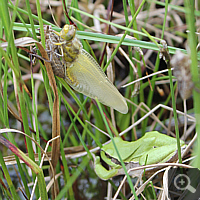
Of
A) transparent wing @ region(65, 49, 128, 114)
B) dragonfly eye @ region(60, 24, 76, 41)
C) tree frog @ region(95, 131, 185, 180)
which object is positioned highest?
dragonfly eye @ region(60, 24, 76, 41)

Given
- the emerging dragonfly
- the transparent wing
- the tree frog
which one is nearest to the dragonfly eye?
the emerging dragonfly

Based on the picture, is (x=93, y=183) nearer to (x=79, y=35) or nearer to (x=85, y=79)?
(x=85, y=79)

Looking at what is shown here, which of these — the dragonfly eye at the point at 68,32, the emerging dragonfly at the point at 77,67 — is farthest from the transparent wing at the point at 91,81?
the dragonfly eye at the point at 68,32

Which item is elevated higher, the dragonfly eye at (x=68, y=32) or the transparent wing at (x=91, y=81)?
the dragonfly eye at (x=68, y=32)

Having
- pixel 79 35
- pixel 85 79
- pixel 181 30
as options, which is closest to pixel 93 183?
pixel 85 79

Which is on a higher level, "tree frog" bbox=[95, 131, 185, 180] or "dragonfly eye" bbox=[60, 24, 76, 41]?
"dragonfly eye" bbox=[60, 24, 76, 41]

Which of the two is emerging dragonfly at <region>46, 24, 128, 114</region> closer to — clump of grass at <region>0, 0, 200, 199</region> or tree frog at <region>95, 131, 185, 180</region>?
clump of grass at <region>0, 0, 200, 199</region>

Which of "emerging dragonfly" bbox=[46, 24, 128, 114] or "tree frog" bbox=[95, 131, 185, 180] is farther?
"tree frog" bbox=[95, 131, 185, 180]

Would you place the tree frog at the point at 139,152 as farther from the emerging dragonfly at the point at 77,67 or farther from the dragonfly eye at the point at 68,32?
the dragonfly eye at the point at 68,32
